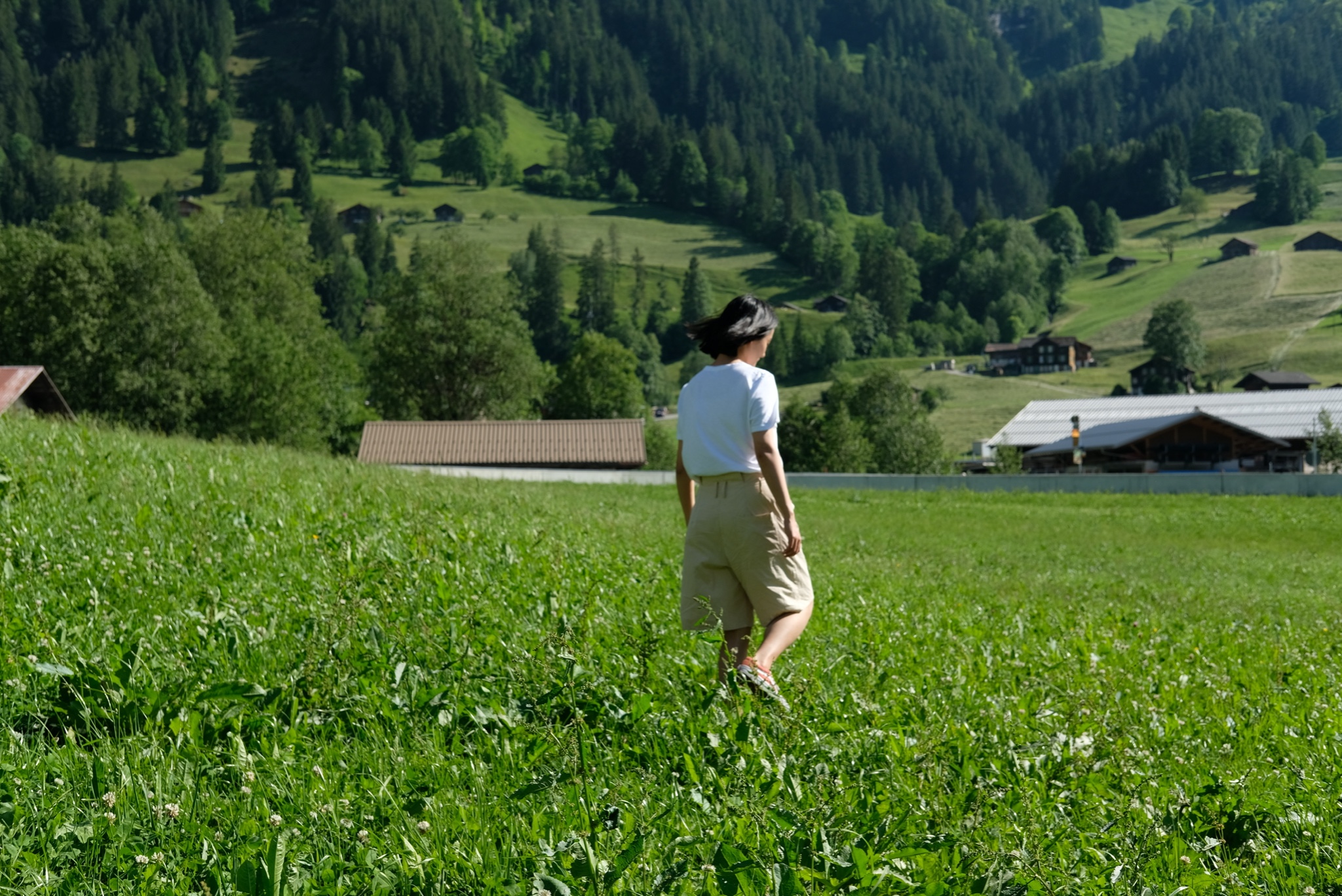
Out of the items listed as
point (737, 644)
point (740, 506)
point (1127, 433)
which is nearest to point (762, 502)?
point (740, 506)

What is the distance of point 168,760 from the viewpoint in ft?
12.7

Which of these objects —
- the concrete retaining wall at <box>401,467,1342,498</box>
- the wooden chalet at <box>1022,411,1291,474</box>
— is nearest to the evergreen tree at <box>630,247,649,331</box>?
the wooden chalet at <box>1022,411,1291,474</box>

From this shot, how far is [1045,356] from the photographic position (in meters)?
157

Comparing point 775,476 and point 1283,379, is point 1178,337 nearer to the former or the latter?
point 1283,379

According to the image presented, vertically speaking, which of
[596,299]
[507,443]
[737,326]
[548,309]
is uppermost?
[737,326]

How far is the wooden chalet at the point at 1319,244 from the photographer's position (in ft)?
600

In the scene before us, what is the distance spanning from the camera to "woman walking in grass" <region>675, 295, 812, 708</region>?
566 cm

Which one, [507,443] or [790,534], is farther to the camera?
[507,443]

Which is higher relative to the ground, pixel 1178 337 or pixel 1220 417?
pixel 1178 337

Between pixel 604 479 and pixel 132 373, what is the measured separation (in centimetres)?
2452

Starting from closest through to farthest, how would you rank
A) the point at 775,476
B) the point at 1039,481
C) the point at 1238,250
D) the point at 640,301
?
the point at 775,476 < the point at 1039,481 < the point at 1238,250 < the point at 640,301

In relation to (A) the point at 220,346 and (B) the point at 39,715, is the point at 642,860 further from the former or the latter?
(A) the point at 220,346

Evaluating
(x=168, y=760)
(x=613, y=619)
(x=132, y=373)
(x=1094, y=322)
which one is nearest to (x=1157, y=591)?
(x=613, y=619)

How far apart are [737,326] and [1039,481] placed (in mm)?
43230
